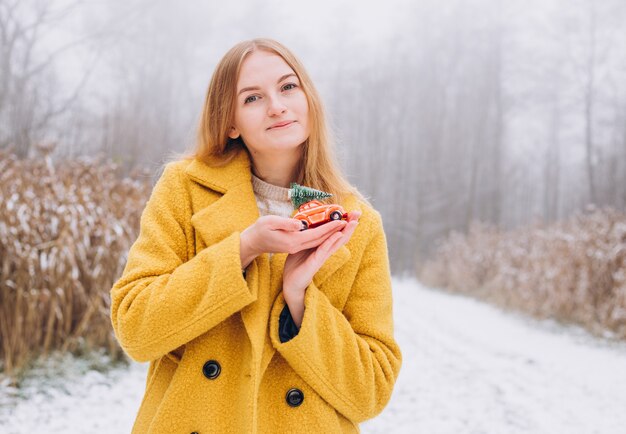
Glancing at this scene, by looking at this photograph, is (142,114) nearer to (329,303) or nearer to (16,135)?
(16,135)

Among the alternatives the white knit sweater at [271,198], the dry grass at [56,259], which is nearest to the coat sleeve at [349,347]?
the white knit sweater at [271,198]

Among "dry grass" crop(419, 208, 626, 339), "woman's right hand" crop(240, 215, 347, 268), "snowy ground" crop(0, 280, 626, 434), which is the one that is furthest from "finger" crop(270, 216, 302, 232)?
"dry grass" crop(419, 208, 626, 339)

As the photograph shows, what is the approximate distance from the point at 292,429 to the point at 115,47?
12.2 metres

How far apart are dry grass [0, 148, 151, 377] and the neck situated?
222 cm

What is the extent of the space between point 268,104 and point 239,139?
188mm

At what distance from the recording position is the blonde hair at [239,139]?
131cm

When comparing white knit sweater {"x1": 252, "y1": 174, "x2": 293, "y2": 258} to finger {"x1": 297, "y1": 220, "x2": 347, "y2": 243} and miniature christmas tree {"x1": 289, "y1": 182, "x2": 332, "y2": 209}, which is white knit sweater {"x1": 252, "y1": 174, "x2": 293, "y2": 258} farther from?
finger {"x1": 297, "y1": 220, "x2": 347, "y2": 243}

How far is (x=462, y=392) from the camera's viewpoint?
3.72 m

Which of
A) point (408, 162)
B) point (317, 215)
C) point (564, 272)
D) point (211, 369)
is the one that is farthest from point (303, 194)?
point (408, 162)

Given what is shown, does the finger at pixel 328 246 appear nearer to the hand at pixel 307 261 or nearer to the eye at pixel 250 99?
the hand at pixel 307 261

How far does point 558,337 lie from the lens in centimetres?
589

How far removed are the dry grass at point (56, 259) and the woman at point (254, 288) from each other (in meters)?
2.21

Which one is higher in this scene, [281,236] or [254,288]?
[281,236]

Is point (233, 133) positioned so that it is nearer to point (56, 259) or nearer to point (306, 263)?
point (306, 263)
